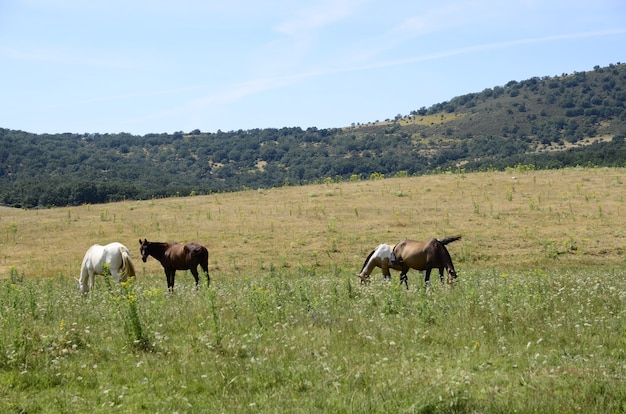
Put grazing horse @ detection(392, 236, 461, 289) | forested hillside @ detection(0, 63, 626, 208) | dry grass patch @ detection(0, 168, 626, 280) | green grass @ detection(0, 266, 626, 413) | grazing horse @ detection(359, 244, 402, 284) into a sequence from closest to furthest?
green grass @ detection(0, 266, 626, 413) → grazing horse @ detection(392, 236, 461, 289) → grazing horse @ detection(359, 244, 402, 284) → dry grass patch @ detection(0, 168, 626, 280) → forested hillside @ detection(0, 63, 626, 208)

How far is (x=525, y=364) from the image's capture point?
7.59 meters

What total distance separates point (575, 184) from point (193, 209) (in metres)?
28.1

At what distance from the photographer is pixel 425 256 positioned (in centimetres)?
1658

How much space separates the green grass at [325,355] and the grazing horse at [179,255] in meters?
6.70

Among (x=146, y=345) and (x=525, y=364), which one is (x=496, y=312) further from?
(x=146, y=345)

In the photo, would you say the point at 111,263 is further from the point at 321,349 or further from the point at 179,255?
the point at 321,349

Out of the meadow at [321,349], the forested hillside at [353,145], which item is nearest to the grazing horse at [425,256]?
the meadow at [321,349]

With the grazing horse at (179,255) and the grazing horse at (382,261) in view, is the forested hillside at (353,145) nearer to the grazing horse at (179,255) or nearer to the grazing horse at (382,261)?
the grazing horse at (179,255)

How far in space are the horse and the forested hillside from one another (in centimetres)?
8112

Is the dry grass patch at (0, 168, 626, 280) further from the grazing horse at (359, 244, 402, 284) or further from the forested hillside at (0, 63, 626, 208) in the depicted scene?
the forested hillside at (0, 63, 626, 208)

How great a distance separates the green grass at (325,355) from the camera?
6.63m

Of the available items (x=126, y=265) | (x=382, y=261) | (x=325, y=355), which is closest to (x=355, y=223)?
(x=382, y=261)

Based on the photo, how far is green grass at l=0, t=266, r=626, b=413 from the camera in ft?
21.8

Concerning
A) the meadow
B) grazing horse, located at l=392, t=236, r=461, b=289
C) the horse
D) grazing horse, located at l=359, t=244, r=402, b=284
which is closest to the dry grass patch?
grazing horse, located at l=359, t=244, r=402, b=284
